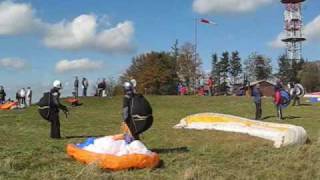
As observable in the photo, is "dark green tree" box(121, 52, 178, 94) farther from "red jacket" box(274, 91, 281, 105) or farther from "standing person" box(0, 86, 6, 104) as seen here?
"red jacket" box(274, 91, 281, 105)

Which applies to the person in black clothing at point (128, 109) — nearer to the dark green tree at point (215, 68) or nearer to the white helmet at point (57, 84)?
the white helmet at point (57, 84)

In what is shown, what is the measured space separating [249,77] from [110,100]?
254 ft

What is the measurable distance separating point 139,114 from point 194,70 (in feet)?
276

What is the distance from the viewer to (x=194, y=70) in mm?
97688

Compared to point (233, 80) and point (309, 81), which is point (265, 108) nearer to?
point (309, 81)

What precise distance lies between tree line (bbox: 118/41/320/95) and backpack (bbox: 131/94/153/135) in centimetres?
7386

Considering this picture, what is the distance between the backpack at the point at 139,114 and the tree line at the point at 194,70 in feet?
242

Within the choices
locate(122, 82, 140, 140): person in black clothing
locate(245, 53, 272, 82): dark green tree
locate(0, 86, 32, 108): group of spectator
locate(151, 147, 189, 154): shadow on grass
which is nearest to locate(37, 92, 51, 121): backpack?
locate(151, 147, 189, 154): shadow on grass

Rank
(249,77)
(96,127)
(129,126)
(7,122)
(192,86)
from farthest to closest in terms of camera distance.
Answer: (249,77)
(192,86)
(7,122)
(96,127)
(129,126)

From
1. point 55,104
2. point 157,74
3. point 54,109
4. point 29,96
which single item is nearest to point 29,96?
point 29,96

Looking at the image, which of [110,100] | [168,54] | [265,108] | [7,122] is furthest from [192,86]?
[7,122]

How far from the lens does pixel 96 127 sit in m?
23.9

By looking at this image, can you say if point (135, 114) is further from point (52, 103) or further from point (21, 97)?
point (21, 97)

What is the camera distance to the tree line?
9588cm
